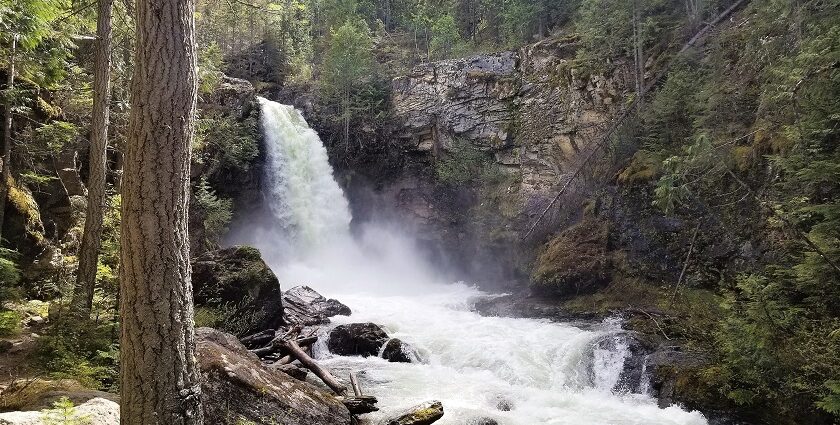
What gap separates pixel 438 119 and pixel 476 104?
6.89 feet

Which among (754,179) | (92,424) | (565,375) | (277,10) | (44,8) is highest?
(44,8)

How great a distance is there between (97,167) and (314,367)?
5.18m

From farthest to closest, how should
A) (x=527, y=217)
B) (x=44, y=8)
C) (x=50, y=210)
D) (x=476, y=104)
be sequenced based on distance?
(x=476, y=104)
(x=527, y=217)
(x=50, y=210)
(x=44, y=8)

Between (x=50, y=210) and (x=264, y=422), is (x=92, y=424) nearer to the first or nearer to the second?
(x=264, y=422)

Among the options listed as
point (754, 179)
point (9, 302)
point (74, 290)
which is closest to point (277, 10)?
point (74, 290)

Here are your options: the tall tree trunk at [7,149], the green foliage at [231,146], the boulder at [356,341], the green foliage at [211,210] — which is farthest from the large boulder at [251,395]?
the green foliage at [231,146]

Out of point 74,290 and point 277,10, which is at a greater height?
point 277,10

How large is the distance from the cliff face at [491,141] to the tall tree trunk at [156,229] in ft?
54.1

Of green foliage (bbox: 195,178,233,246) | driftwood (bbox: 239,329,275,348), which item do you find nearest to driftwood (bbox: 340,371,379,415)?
driftwood (bbox: 239,329,275,348)

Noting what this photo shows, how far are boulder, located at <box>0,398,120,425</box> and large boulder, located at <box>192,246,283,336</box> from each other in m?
5.53

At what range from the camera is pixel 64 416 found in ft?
13.6

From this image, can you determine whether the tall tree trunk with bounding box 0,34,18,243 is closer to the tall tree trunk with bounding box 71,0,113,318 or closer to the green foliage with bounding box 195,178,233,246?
the tall tree trunk with bounding box 71,0,113,318

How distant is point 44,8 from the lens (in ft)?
24.5

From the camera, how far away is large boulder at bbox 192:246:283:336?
1088 centimetres
